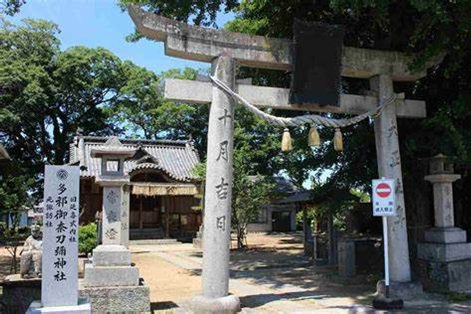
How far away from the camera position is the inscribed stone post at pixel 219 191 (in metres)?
8.77

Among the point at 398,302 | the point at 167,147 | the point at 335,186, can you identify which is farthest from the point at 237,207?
the point at 398,302

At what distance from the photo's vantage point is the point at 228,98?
9297 mm

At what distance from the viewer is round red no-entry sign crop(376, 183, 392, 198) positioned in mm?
8914

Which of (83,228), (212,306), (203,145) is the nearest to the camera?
(212,306)

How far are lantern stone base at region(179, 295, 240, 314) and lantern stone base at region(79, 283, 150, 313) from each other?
36.2 inches

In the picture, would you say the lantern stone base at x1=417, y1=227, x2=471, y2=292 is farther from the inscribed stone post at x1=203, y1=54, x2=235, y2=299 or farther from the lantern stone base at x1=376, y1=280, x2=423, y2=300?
the inscribed stone post at x1=203, y1=54, x2=235, y2=299

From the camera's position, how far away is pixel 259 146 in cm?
3256

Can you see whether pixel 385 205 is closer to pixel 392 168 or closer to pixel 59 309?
pixel 392 168

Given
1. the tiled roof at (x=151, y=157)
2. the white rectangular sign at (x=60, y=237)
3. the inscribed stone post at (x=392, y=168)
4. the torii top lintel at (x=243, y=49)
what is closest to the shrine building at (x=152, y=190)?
the tiled roof at (x=151, y=157)

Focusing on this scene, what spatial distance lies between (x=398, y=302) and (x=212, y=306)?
357 centimetres

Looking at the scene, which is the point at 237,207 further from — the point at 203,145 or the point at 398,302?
the point at 203,145

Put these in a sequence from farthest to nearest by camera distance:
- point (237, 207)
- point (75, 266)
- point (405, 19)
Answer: point (237, 207), point (405, 19), point (75, 266)

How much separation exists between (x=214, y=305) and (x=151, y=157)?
2112cm

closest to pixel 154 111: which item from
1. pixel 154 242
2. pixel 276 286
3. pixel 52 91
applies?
pixel 52 91
